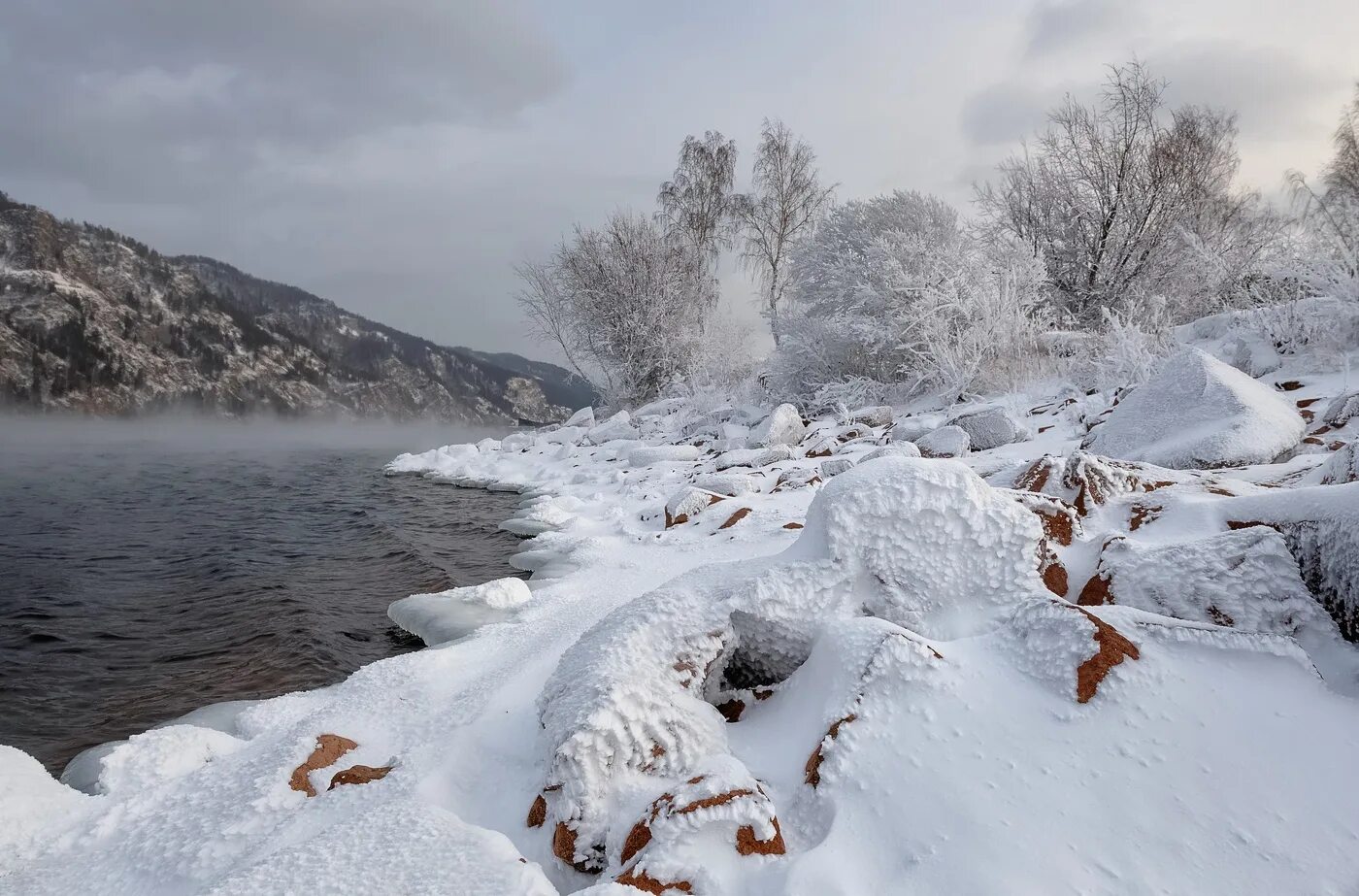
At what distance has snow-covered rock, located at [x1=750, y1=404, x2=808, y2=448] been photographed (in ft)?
30.9

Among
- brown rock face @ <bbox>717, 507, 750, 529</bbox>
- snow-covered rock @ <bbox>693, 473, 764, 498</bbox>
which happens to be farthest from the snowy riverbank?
snow-covered rock @ <bbox>693, 473, 764, 498</bbox>

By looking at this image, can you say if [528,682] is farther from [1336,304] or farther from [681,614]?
[1336,304]

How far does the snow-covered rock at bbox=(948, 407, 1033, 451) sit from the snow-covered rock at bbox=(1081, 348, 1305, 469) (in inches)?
46.7

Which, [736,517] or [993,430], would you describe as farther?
[993,430]

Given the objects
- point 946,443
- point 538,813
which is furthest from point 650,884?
point 946,443

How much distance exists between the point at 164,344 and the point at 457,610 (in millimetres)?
76415

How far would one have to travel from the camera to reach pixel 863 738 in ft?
5.42

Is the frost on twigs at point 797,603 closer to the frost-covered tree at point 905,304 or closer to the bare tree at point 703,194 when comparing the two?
the frost-covered tree at point 905,304

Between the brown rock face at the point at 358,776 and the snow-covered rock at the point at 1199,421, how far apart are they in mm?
4690

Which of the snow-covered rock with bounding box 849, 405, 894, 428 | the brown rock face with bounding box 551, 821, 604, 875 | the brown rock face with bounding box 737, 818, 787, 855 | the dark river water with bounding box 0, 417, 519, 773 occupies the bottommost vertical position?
the dark river water with bounding box 0, 417, 519, 773

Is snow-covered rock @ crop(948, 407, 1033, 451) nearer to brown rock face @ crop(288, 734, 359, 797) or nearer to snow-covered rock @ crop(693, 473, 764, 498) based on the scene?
snow-covered rock @ crop(693, 473, 764, 498)

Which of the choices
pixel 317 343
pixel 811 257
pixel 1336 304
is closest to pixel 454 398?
pixel 317 343

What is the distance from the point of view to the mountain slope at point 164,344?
5416 centimetres

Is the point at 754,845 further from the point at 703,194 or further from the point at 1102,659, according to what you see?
the point at 703,194
